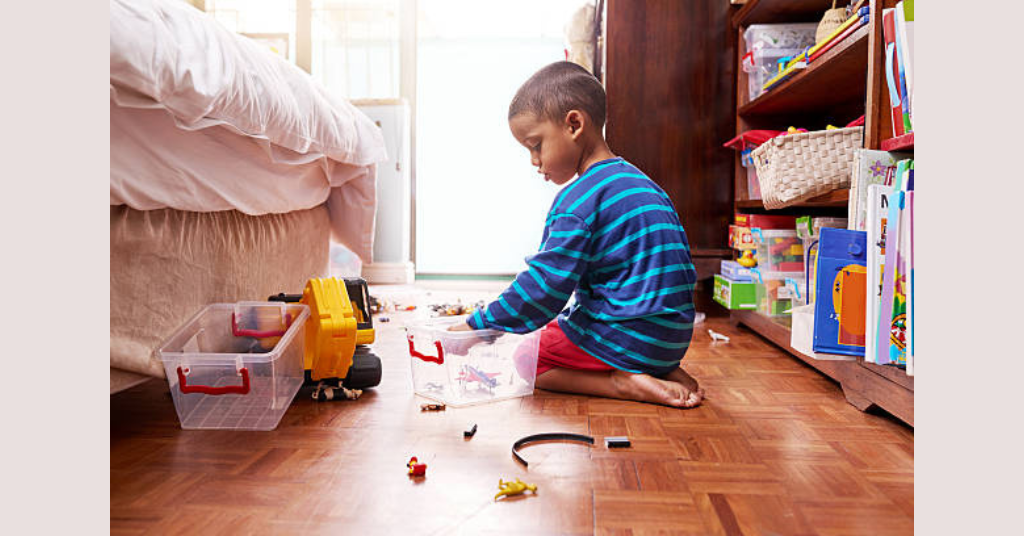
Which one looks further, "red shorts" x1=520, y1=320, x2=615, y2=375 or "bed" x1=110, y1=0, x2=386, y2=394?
"red shorts" x1=520, y1=320, x2=615, y2=375

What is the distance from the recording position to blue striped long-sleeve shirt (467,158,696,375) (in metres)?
1.23

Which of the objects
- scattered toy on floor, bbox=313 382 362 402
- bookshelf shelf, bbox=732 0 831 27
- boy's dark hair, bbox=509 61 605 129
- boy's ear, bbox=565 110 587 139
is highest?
bookshelf shelf, bbox=732 0 831 27

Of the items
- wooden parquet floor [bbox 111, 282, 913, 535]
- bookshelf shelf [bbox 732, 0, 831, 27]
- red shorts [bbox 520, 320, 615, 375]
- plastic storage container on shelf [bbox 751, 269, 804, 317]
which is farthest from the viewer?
bookshelf shelf [bbox 732, 0, 831, 27]

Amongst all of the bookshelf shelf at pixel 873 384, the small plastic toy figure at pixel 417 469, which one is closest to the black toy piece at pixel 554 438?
the small plastic toy figure at pixel 417 469

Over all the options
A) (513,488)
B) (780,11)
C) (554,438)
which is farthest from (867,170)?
(780,11)

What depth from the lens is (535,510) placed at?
75cm

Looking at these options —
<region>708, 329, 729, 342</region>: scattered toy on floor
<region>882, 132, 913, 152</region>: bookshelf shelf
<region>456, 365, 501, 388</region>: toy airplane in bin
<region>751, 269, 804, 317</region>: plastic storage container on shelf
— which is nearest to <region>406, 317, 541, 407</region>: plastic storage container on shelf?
<region>456, 365, 501, 388</region>: toy airplane in bin

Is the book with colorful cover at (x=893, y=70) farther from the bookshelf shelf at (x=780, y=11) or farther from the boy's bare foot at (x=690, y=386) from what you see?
the bookshelf shelf at (x=780, y=11)

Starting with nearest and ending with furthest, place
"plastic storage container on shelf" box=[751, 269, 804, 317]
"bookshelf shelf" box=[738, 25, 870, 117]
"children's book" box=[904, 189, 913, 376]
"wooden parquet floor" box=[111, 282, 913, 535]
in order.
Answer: "wooden parquet floor" box=[111, 282, 913, 535] → "children's book" box=[904, 189, 913, 376] → "bookshelf shelf" box=[738, 25, 870, 117] → "plastic storage container on shelf" box=[751, 269, 804, 317]

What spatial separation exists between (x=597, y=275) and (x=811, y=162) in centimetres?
60

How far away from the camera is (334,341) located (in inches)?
47.7

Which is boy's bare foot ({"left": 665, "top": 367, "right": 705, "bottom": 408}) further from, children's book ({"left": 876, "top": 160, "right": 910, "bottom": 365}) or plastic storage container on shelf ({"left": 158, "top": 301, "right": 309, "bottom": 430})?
plastic storage container on shelf ({"left": 158, "top": 301, "right": 309, "bottom": 430})

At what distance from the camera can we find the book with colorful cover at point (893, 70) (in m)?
1.15
